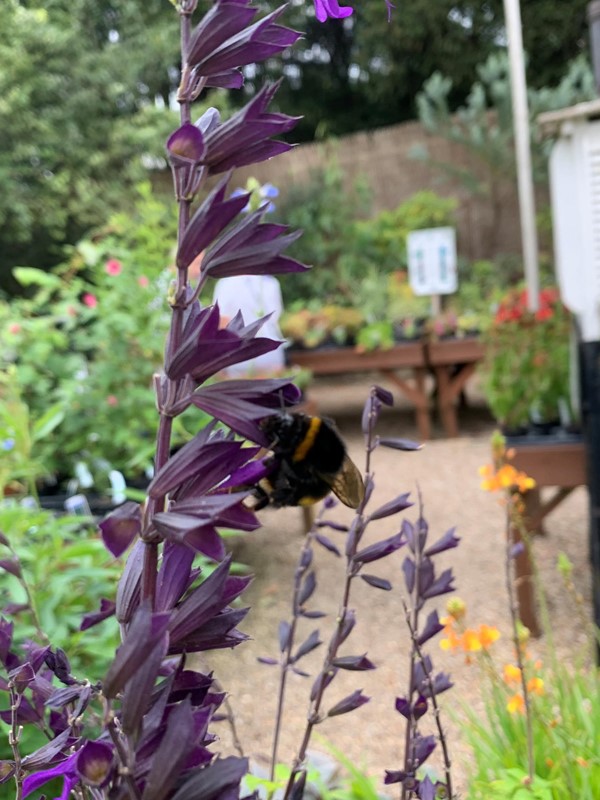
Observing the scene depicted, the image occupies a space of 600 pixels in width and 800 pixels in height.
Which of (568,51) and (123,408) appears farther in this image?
(568,51)

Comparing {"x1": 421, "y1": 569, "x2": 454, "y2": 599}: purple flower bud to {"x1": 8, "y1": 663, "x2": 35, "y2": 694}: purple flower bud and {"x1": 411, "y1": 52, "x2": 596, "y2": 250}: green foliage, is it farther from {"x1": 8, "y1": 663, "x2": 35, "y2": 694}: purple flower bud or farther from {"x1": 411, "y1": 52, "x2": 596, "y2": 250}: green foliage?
{"x1": 411, "y1": 52, "x2": 596, "y2": 250}: green foliage

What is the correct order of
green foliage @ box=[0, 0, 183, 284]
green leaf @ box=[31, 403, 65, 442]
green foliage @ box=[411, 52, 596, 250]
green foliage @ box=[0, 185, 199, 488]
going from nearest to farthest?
green leaf @ box=[31, 403, 65, 442]
green foliage @ box=[0, 185, 199, 488]
green foliage @ box=[411, 52, 596, 250]
green foliage @ box=[0, 0, 183, 284]

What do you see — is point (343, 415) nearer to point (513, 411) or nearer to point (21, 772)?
point (513, 411)

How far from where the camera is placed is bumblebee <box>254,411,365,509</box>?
747 millimetres

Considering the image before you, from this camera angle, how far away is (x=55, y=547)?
1967 millimetres

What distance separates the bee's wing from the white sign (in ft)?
21.6

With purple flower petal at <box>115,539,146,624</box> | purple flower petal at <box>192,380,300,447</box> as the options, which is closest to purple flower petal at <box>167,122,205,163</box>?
purple flower petal at <box>192,380,300,447</box>

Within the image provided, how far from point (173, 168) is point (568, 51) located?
45.8 feet

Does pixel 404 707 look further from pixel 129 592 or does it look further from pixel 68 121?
pixel 68 121

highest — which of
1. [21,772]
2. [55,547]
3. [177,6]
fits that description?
[177,6]

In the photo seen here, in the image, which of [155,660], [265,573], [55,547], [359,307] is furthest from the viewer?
[359,307]

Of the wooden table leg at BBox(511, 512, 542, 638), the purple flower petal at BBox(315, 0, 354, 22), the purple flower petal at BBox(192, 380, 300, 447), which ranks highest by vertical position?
the purple flower petal at BBox(315, 0, 354, 22)

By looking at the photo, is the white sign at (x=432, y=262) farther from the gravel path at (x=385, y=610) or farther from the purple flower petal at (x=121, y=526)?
the purple flower petal at (x=121, y=526)

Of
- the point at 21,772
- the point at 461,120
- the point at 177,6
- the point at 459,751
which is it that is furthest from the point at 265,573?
the point at 461,120
